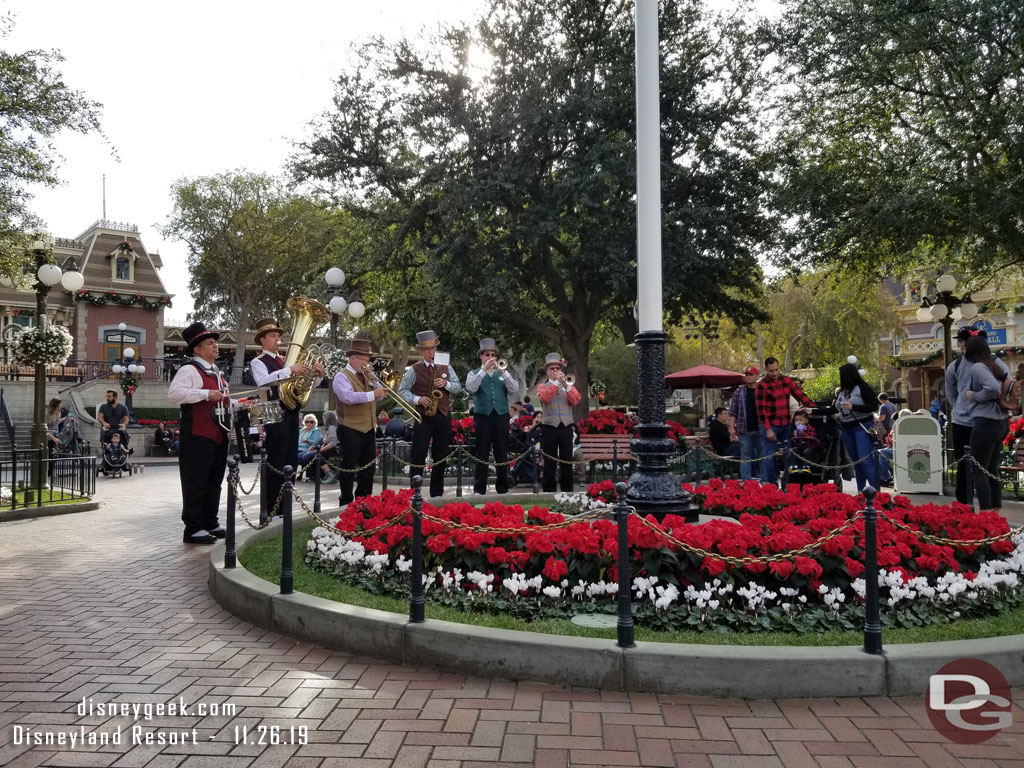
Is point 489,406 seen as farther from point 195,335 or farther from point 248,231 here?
point 248,231

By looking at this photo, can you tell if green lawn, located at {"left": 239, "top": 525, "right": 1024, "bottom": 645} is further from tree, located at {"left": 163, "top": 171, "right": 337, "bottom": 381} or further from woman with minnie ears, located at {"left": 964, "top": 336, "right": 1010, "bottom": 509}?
tree, located at {"left": 163, "top": 171, "right": 337, "bottom": 381}

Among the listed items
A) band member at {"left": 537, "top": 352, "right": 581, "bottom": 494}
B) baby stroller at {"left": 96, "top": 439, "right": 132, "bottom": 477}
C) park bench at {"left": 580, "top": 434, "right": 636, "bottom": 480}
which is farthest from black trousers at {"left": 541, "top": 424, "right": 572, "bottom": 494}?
baby stroller at {"left": 96, "top": 439, "right": 132, "bottom": 477}

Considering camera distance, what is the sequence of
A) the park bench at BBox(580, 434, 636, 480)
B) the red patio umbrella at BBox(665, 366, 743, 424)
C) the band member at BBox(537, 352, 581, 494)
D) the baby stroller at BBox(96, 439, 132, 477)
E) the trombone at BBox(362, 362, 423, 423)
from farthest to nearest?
1. the red patio umbrella at BBox(665, 366, 743, 424)
2. the baby stroller at BBox(96, 439, 132, 477)
3. the park bench at BBox(580, 434, 636, 480)
4. the band member at BBox(537, 352, 581, 494)
5. the trombone at BBox(362, 362, 423, 423)

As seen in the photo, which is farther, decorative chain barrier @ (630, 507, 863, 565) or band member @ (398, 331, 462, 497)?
band member @ (398, 331, 462, 497)

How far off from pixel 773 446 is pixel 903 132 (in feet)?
34.5

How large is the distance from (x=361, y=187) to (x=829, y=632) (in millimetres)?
18611

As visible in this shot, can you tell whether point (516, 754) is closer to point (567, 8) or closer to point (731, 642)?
point (731, 642)

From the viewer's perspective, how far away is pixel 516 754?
128 inches

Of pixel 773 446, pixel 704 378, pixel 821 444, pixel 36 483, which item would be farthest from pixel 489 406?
pixel 704 378

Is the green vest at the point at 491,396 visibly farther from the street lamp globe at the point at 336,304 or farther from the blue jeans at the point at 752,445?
the street lamp globe at the point at 336,304

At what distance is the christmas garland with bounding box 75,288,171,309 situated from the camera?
40906mm

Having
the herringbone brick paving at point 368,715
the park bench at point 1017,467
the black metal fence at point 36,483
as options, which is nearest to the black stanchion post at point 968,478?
the park bench at point 1017,467

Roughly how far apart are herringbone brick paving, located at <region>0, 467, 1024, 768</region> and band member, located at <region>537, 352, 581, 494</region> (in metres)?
5.97

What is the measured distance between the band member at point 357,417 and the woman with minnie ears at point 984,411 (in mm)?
7016
